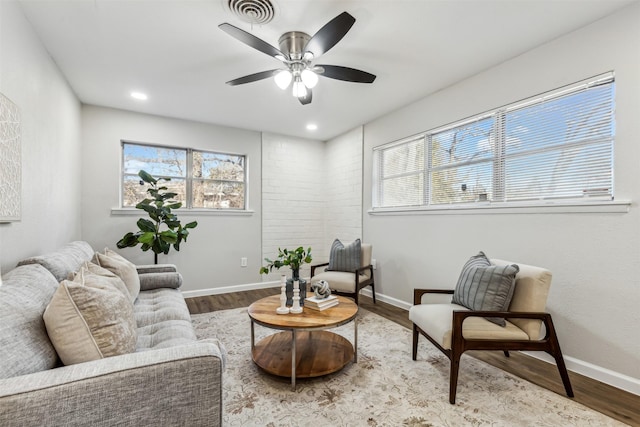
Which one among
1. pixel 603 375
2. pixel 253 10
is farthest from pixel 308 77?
pixel 603 375

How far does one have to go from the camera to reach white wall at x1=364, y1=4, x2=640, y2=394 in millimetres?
1920

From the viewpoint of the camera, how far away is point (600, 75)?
6.81ft

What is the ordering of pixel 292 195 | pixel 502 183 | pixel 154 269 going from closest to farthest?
pixel 502 183 < pixel 154 269 < pixel 292 195

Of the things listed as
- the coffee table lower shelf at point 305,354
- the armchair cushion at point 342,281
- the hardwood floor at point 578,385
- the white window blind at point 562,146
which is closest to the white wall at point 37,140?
the coffee table lower shelf at point 305,354

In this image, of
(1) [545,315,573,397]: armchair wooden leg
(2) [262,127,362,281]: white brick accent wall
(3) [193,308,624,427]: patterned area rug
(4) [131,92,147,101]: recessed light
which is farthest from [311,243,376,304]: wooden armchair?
(4) [131,92,147,101]: recessed light

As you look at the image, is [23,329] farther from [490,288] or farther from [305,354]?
[490,288]

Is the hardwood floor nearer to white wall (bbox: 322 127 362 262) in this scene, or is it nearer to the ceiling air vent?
white wall (bbox: 322 127 362 262)

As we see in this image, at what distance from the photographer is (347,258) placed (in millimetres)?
3711

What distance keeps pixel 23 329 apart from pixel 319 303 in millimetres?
1618

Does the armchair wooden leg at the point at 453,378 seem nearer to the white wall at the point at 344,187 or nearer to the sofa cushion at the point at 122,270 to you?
Result: the sofa cushion at the point at 122,270

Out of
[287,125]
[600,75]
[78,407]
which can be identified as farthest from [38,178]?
[600,75]

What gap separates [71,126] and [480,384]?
4446mm

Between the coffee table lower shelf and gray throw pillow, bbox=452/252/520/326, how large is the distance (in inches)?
38.9

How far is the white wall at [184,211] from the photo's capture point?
142 inches
